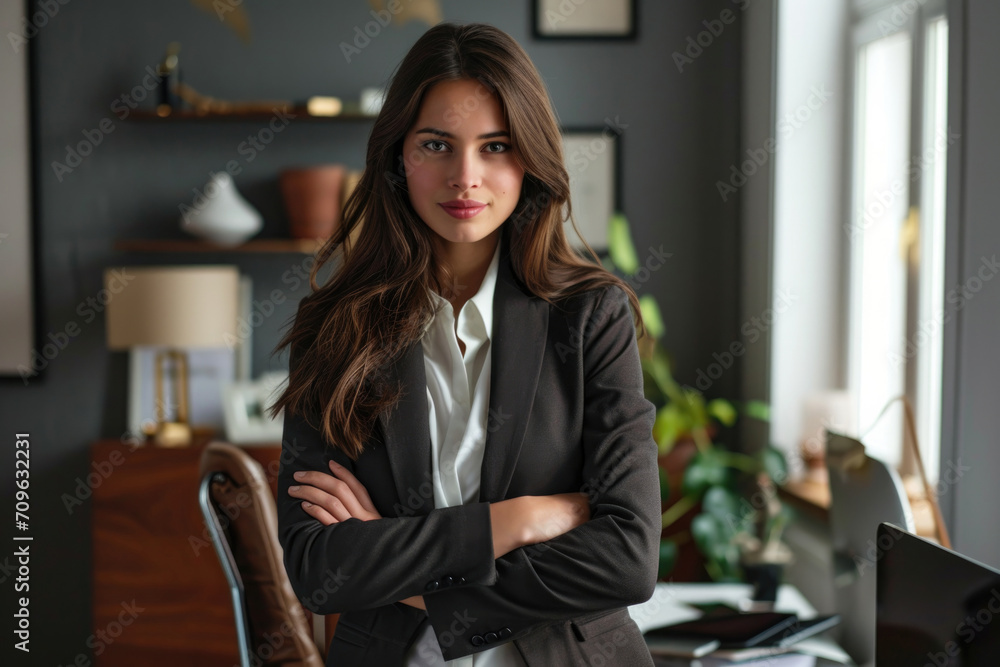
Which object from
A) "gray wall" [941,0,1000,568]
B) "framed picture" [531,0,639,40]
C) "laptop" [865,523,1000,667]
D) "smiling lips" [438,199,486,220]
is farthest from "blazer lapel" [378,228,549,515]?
"framed picture" [531,0,639,40]

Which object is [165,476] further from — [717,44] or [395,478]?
[717,44]

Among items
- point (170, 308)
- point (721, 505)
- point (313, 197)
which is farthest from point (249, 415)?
point (721, 505)

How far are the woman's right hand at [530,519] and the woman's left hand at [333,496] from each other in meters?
0.20

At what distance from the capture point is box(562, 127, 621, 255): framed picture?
3.35 meters

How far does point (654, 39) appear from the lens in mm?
3354

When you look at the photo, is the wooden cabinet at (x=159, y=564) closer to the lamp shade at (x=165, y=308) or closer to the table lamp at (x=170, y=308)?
the table lamp at (x=170, y=308)

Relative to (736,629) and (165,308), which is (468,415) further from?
(165,308)

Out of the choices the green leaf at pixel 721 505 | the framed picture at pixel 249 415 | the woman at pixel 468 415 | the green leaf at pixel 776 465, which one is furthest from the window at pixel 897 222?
the framed picture at pixel 249 415

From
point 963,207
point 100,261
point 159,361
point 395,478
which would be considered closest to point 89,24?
point 100,261

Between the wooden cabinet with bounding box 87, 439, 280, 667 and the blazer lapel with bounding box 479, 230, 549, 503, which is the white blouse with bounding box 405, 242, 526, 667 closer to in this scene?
the blazer lapel with bounding box 479, 230, 549, 503

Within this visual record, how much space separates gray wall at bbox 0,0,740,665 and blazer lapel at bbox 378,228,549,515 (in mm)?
2190

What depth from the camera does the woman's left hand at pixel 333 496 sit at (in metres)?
1.22

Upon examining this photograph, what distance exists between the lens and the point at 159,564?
2982mm

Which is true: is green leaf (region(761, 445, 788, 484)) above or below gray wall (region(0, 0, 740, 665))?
below
